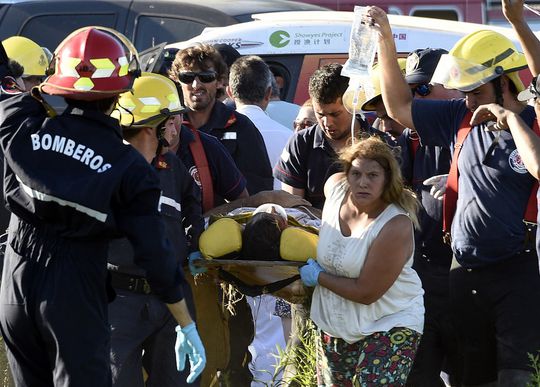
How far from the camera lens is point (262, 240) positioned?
5949mm

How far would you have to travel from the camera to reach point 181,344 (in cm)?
504

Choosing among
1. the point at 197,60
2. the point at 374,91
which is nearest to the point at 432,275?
the point at 374,91

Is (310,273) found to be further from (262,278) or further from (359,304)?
(262,278)

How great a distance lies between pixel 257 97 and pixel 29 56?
4.85ft

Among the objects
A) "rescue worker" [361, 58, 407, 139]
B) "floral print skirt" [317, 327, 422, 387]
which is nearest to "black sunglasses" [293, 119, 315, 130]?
"rescue worker" [361, 58, 407, 139]

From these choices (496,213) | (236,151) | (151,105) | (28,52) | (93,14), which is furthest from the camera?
(93,14)

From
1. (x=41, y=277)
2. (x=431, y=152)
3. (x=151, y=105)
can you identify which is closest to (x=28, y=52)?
(x=151, y=105)

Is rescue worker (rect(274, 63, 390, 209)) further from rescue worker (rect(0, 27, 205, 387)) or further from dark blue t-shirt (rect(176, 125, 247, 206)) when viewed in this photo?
rescue worker (rect(0, 27, 205, 387))

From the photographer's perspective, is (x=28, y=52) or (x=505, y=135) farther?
(x=28, y=52)

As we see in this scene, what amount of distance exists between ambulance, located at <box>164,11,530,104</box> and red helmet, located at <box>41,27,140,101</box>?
465 centimetres

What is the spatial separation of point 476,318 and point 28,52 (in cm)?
366

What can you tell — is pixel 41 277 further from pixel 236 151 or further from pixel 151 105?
pixel 236 151

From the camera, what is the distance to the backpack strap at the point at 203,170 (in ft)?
21.4

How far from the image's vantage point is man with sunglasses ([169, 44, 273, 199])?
7141 mm
